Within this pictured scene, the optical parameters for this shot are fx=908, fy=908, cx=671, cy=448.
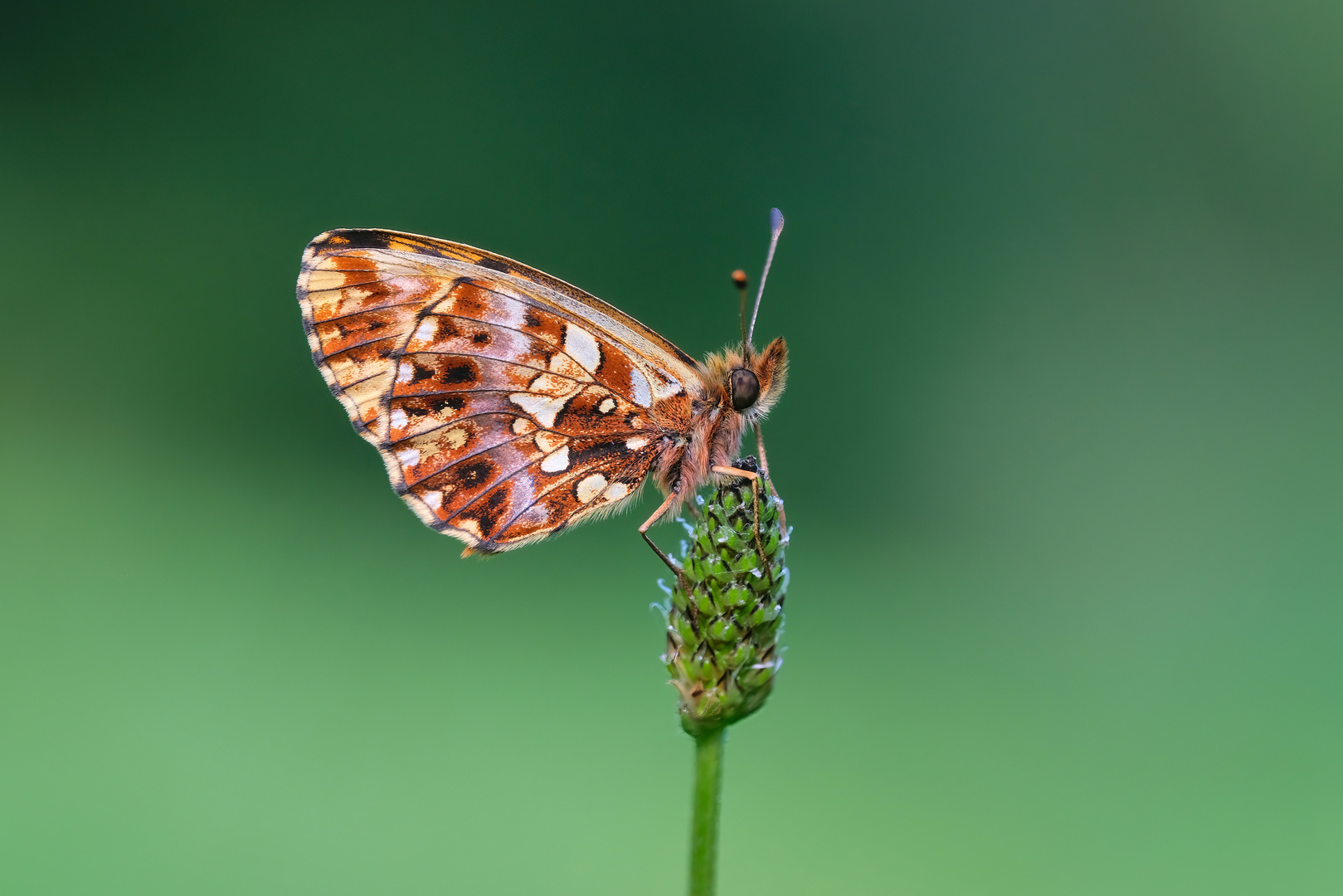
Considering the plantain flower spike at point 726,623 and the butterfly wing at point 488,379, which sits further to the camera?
the butterfly wing at point 488,379

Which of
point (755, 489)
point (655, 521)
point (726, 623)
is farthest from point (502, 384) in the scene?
point (726, 623)

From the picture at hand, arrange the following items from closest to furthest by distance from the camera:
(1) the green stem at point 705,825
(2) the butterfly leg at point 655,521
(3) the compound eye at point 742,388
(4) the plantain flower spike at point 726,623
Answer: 1. (1) the green stem at point 705,825
2. (4) the plantain flower spike at point 726,623
3. (2) the butterfly leg at point 655,521
4. (3) the compound eye at point 742,388

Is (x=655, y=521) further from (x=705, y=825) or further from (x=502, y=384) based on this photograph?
(x=705, y=825)

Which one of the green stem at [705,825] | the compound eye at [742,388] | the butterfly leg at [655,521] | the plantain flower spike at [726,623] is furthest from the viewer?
the compound eye at [742,388]

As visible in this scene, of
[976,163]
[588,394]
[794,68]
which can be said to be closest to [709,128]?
[794,68]

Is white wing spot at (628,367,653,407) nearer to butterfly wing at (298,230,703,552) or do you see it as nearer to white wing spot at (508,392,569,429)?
butterfly wing at (298,230,703,552)

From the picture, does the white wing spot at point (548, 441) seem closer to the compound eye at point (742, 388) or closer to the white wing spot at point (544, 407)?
the white wing spot at point (544, 407)

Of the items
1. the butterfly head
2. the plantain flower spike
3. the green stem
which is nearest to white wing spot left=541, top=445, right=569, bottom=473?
the butterfly head

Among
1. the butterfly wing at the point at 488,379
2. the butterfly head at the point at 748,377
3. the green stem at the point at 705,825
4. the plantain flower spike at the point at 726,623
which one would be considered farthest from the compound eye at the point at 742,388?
the green stem at the point at 705,825
